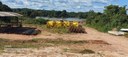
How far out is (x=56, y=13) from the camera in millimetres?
112688

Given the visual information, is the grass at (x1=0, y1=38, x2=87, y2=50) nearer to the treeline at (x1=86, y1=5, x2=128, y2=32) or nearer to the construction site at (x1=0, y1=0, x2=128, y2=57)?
the construction site at (x1=0, y1=0, x2=128, y2=57)

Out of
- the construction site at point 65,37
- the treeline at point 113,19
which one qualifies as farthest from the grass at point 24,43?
the treeline at point 113,19

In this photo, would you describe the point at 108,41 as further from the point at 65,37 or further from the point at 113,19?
the point at 113,19

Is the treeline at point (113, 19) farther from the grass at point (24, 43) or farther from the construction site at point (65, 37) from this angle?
the grass at point (24, 43)

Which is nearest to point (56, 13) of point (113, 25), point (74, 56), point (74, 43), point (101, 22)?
point (101, 22)

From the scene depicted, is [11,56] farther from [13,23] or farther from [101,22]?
[101,22]

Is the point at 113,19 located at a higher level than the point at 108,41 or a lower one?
lower

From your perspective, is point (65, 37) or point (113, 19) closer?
point (65, 37)

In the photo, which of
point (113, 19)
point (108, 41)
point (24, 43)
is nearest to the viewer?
point (24, 43)

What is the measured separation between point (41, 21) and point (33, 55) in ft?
155

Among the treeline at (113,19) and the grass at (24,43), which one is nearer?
the grass at (24,43)

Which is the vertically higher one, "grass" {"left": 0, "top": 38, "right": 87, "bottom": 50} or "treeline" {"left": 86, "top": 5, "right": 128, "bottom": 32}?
"grass" {"left": 0, "top": 38, "right": 87, "bottom": 50}

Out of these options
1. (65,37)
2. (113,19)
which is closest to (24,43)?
(65,37)

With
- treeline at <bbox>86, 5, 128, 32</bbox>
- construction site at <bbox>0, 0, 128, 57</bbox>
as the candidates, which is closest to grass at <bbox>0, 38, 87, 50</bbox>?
construction site at <bbox>0, 0, 128, 57</bbox>
